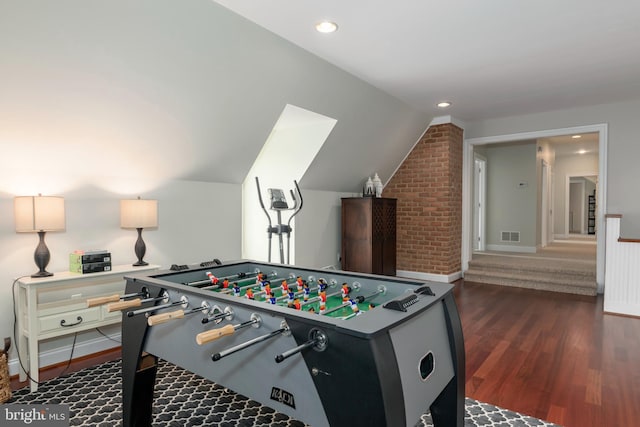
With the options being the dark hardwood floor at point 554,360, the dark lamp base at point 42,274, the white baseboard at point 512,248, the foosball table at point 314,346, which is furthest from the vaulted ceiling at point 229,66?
the white baseboard at point 512,248

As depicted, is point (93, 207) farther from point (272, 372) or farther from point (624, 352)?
point (624, 352)

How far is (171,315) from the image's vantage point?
1.43 m

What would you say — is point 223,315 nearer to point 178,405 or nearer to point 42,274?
point 178,405

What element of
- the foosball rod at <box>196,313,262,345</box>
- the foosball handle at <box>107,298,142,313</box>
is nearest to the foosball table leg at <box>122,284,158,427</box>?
the foosball handle at <box>107,298,142,313</box>

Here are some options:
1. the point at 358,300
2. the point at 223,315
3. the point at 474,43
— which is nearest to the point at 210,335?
the point at 223,315

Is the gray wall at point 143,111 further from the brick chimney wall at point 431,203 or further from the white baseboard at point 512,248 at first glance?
the white baseboard at point 512,248

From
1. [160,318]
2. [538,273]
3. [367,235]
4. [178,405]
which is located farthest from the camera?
[538,273]

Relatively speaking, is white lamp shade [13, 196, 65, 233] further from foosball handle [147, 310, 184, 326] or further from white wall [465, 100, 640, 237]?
white wall [465, 100, 640, 237]

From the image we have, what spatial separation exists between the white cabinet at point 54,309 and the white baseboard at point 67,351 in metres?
0.08

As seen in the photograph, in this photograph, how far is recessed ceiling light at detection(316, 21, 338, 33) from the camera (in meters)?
2.60

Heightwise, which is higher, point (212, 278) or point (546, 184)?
point (546, 184)

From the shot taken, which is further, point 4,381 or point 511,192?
point 511,192

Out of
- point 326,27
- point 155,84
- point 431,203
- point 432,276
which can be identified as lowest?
point 432,276

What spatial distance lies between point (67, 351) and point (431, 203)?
4695mm
